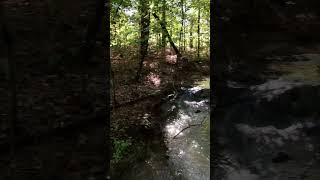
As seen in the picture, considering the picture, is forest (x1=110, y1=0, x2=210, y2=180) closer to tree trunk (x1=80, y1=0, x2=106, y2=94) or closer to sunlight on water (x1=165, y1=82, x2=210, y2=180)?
sunlight on water (x1=165, y1=82, x2=210, y2=180)

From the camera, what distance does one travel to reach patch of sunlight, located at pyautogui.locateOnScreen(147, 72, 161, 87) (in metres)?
12.9

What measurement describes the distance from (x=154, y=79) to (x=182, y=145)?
4.77 m

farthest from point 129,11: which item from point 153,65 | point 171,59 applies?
point 171,59

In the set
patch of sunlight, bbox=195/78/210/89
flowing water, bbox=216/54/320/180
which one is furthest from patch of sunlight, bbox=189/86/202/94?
flowing water, bbox=216/54/320/180

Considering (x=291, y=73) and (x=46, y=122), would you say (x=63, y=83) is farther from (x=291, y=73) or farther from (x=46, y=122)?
(x=291, y=73)

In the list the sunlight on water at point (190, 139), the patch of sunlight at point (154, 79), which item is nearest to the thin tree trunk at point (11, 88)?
the sunlight on water at point (190, 139)

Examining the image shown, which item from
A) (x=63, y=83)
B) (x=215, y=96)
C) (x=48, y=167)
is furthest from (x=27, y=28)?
(x=215, y=96)

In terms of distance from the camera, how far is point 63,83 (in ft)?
11.4

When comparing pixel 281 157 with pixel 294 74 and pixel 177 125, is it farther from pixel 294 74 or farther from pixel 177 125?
pixel 177 125

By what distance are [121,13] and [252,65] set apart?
892cm

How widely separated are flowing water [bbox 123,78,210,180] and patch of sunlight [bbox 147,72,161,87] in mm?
930

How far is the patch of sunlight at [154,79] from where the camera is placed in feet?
42.4

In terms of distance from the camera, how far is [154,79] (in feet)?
43.7

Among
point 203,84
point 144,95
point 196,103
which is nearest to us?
point 144,95
